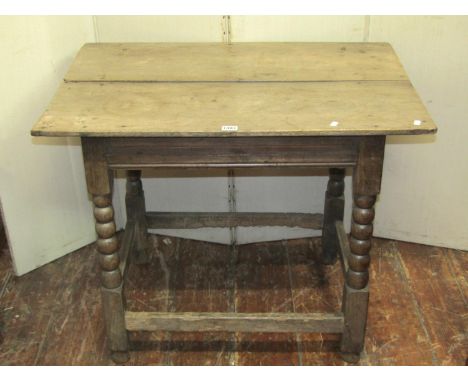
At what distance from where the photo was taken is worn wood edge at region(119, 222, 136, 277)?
223 centimetres

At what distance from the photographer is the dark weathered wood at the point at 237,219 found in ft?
8.51

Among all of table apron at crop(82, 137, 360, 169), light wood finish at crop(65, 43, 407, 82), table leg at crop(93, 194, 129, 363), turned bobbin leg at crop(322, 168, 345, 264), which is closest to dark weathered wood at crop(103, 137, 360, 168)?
table apron at crop(82, 137, 360, 169)

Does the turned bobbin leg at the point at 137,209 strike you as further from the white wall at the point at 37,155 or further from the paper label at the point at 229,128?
the paper label at the point at 229,128

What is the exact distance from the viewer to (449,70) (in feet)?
7.93

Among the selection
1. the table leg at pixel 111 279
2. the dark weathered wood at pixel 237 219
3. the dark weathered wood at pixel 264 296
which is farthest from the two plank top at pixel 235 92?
the dark weathered wood at pixel 264 296

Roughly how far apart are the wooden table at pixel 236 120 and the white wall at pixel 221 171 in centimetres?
12

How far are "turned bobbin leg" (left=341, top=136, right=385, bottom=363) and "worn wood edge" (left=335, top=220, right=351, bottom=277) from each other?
8cm

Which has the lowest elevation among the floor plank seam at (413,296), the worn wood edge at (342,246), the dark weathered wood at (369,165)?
the floor plank seam at (413,296)

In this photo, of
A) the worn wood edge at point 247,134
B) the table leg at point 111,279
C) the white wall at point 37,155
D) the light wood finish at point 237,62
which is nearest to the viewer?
the worn wood edge at point 247,134

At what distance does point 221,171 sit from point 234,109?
2.80ft

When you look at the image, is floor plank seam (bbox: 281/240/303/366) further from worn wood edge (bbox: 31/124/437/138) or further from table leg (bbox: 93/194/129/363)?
worn wood edge (bbox: 31/124/437/138)

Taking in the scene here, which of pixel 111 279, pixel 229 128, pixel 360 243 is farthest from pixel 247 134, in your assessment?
pixel 111 279

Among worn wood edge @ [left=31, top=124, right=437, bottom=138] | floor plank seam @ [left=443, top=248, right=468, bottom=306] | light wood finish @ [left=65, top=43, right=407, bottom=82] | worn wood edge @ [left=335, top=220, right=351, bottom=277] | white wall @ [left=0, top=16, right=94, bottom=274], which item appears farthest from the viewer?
floor plank seam @ [left=443, top=248, right=468, bottom=306]
